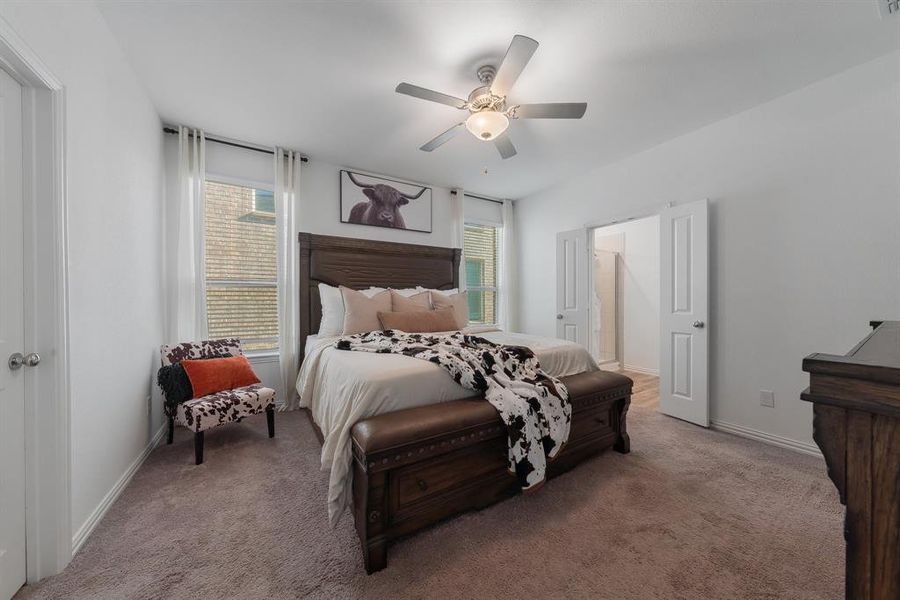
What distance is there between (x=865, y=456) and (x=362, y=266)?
368cm

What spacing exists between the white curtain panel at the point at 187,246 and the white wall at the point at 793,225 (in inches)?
175

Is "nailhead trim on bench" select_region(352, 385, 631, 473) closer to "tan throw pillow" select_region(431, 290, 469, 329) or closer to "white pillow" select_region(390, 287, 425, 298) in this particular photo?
"tan throw pillow" select_region(431, 290, 469, 329)

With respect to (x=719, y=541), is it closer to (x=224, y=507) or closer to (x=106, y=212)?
(x=224, y=507)

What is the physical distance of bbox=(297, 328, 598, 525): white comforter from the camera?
1514 millimetres

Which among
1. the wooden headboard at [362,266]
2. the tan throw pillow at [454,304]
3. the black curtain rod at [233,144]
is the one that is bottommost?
the tan throw pillow at [454,304]

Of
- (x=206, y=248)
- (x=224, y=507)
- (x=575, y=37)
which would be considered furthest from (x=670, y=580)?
(x=206, y=248)

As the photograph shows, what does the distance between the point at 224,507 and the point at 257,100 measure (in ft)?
9.18

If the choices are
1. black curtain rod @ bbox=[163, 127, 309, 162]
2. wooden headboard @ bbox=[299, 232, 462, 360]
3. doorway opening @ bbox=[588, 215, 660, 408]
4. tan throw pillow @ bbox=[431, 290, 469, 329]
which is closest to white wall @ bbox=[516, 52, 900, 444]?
doorway opening @ bbox=[588, 215, 660, 408]

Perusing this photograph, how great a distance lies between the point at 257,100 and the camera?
8.47 ft

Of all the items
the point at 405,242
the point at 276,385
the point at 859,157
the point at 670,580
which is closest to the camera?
the point at 670,580

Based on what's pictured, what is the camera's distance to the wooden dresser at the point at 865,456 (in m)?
0.63

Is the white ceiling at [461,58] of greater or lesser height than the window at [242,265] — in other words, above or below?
above

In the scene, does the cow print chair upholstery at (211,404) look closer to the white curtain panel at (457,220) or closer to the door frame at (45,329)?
the door frame at (45,329)

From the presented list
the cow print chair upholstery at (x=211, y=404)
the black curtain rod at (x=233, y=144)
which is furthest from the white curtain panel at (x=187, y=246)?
the cow print chair upholstery at (x=211, y=404)
